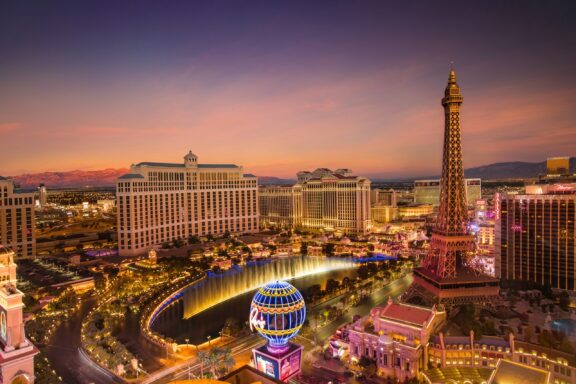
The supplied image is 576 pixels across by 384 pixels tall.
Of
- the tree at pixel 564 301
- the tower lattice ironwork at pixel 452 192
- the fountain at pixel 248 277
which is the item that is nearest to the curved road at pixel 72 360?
the fountain at pixel 248 277

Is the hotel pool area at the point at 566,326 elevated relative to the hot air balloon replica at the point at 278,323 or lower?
lower

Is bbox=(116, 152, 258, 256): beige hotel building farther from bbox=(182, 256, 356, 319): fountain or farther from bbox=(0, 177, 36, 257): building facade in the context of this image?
bbox=(182, 256, 356, 319): fountain

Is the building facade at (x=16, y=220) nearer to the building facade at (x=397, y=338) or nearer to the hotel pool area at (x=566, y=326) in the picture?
the building facade at (x=397, y=338)

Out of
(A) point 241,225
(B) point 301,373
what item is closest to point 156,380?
(B) point 301,373

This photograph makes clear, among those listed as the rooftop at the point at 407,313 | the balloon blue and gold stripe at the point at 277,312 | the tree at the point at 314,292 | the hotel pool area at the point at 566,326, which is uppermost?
the balloon blue and gold stripe at the point at 277,312

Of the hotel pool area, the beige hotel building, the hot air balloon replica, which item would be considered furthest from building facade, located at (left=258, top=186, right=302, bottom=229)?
the hot air balloon replica

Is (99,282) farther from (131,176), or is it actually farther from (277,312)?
(277,312)
